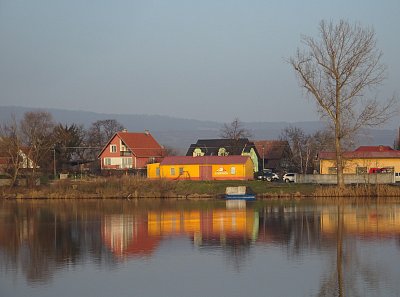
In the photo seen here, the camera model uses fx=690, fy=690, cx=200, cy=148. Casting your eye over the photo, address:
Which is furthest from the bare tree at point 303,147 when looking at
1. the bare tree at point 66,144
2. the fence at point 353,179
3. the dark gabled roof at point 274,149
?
the bare tree at point 66,144

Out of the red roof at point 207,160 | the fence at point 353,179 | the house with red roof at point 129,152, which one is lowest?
the fence at point 353,179

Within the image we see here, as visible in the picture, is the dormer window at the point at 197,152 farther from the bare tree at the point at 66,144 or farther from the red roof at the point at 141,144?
the bare tree at the point at 66,144

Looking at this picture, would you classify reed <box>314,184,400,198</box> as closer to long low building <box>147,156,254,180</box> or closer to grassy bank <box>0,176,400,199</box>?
→ grassy bank <box>0,176,400,199</box>

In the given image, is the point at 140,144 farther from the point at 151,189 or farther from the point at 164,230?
the point at 164,230

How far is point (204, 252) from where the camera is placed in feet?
82.0

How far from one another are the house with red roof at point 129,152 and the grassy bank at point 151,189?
2283 centimetres

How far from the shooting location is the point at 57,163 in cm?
7888

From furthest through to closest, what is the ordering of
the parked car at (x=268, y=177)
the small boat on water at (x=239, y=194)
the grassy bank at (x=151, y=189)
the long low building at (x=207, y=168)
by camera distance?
the parked car at (x=268, y=177)
the long low building at (x=207, y=168)
the grassy bank at (x=151, y=189)
the small boat on water at (x=239, y=194)

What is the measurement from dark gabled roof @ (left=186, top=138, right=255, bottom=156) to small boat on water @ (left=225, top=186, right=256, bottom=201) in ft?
117

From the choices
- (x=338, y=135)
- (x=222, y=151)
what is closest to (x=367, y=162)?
(x=338, y=135)

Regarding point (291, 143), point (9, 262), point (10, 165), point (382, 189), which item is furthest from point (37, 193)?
point (291, 143)

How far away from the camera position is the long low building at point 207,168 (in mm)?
62781

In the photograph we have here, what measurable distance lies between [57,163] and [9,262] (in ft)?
182

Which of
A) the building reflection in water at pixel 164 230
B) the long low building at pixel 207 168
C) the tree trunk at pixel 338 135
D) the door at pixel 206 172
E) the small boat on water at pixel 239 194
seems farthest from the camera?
the door at pixel 206 172
